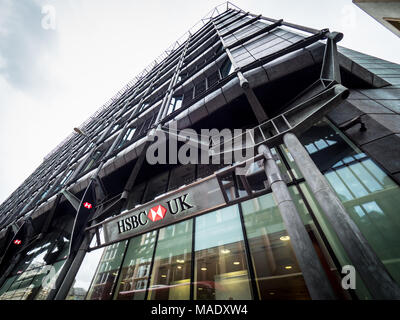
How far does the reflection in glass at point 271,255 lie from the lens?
3785 mm

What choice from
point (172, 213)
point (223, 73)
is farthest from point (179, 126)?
point (223, 73)

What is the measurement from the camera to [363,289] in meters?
3.21

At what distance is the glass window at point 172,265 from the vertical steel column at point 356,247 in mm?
4236

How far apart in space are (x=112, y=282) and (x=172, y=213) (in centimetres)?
423

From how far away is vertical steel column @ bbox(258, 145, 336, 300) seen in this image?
2529mm

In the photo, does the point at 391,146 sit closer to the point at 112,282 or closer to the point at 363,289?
the point at 363,289

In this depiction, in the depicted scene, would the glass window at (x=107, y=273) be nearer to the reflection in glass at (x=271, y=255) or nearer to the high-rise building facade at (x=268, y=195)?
the high-rise building facade at (x=268, y=195)

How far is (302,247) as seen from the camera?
293cm

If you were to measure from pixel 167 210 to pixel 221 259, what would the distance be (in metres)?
2.22

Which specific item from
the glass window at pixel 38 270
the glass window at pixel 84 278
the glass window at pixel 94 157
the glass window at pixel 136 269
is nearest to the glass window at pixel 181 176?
the glass window at pixel 136 269

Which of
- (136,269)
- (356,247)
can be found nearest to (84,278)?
(136,269)

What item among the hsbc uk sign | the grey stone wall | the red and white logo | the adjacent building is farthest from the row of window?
the adjacent building

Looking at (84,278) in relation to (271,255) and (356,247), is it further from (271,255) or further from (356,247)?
(356,247)

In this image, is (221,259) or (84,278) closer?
(221,259)
